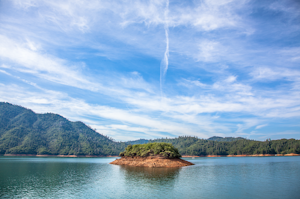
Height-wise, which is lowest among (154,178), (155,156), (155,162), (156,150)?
(154,178)

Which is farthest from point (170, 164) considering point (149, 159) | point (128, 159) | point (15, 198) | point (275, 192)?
point (15, 198)

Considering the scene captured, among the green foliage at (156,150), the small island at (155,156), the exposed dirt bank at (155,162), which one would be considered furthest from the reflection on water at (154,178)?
the green foliage at (156,150)

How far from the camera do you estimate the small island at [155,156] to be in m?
94.1

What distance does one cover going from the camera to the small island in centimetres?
9406

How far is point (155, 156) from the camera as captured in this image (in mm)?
98500

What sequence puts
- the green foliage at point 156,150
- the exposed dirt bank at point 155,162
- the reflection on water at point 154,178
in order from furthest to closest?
the green foliage at point 156,150 < the exposed dirt bank at point 155,162 < the reflection on water at point 154,178

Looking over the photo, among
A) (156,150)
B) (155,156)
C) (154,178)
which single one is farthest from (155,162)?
(154,178)

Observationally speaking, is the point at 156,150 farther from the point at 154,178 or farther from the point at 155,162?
the point at 154,178

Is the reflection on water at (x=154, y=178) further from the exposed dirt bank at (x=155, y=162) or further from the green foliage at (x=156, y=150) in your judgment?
the green foliage at (x=156, y=150)

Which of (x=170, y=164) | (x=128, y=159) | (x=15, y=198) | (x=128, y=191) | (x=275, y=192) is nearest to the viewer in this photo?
(x=15, y=198)

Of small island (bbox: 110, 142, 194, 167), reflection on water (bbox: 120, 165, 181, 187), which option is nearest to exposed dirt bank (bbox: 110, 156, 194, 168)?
small island (bbox: 110, 142, 194, 167)

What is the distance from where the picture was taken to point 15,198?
3238 cm

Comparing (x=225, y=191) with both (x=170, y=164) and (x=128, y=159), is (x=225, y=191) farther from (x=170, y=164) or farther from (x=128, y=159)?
(x=128, y=159)

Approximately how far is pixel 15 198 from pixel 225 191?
39.5 m
